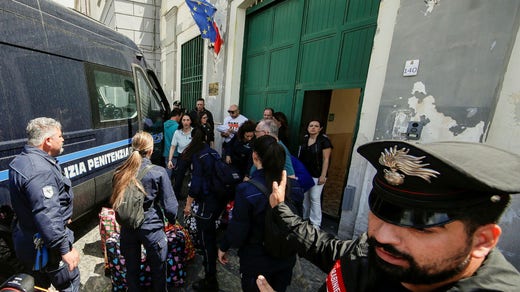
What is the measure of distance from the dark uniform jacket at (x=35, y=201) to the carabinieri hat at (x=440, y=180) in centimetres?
198

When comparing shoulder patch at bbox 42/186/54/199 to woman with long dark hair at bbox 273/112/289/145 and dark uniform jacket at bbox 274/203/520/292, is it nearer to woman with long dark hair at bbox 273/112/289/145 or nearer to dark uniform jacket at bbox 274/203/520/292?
dark uniform jacket at bbox 274/203/520/292

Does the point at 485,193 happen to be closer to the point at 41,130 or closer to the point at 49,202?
the point at 49,202

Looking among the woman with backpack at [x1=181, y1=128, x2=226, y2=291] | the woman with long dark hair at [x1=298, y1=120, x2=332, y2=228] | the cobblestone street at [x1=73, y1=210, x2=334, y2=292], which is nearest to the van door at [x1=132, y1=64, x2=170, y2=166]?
the cobblestone street at [x1=73, y1=210, x2=334, y2=292]

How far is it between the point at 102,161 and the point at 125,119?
782mm

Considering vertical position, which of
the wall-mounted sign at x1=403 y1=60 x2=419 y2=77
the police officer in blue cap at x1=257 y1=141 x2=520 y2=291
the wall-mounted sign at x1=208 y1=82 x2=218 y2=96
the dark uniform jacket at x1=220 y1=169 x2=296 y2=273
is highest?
the wall-mounted sign at x1=403 y1=60 x2=419 y2=77

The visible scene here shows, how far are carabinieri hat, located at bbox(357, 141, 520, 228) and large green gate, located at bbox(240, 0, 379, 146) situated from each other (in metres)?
2.73

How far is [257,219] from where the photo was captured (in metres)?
1.60

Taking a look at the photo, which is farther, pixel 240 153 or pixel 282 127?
pixel 282 127

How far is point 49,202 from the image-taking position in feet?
4.97

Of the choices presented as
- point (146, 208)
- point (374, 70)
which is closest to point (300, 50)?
point (374, 70)

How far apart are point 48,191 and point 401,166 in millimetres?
2060

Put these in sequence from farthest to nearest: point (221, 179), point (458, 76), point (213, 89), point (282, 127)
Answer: point (213, 89) < point (282, 127) < point (221, 179) < point (458, 76)

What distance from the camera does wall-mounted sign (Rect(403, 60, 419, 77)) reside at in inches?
91.6

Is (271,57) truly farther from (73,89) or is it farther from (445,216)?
(445,216)
